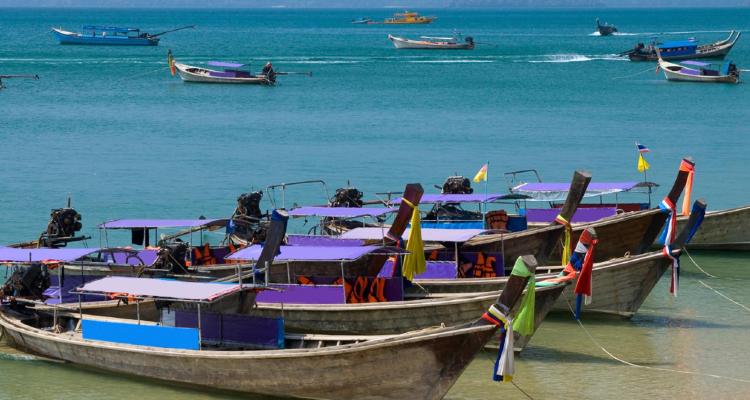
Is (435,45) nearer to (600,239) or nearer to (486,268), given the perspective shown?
(600,239)

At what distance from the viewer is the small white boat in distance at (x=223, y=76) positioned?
7056 cm

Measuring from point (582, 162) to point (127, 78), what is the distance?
4214 cm

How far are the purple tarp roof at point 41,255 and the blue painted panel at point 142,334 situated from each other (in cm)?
165

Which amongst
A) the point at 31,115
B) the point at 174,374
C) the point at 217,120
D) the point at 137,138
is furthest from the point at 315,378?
the point at 31,115

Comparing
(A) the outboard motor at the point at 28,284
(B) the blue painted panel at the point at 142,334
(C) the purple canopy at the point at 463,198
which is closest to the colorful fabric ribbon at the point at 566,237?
(C) the purple canopy at the point at 463,198

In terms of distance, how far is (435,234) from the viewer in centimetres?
2069

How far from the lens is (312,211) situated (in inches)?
898

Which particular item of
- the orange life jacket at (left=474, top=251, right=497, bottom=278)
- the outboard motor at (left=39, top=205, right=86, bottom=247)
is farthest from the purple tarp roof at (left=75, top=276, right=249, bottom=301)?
the outboard motor at (left=39, top=205, right=86, bottom=247)

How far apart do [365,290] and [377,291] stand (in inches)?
7.2

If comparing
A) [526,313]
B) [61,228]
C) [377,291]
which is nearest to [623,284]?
[377,291]

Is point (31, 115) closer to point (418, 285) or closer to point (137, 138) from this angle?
point (137, 138)

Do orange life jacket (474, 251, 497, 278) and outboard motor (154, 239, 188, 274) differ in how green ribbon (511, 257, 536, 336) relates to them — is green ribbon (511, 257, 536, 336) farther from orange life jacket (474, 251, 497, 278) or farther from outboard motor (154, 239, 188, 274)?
outboard motor (154, 239, 188, 274)

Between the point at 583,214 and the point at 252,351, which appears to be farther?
the point at 583,214

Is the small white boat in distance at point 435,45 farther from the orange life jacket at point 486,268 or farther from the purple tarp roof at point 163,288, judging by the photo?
the purple tarp roof at point 163,288
